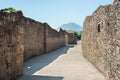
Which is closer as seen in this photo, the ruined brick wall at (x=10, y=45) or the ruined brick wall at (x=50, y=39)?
the ruined brick wall at (x=10, y=45)

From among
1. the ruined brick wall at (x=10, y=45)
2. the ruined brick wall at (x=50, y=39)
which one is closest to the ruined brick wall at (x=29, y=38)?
the ruined brick wall at (x=50, y=39)

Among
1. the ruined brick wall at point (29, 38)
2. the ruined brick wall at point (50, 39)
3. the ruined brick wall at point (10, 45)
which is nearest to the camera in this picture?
the ruined brick wall at point (10, 45)

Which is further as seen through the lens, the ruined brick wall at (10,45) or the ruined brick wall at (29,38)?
the ruined brick wall at (29,38)

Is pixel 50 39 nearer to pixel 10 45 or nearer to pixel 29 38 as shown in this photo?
pixel 29 38

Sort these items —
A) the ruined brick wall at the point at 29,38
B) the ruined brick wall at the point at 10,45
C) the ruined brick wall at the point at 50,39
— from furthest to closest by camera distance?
1. the ruined brick wall at the point at 50,39
2. the ruined brick wall at the point at 29,38
3. the ruined brick wall at the point at 10,45

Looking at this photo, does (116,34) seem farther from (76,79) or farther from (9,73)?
(9,73)

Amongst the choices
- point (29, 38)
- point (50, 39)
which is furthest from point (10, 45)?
point (50, 39)

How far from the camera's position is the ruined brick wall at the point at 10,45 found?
6.45 meters

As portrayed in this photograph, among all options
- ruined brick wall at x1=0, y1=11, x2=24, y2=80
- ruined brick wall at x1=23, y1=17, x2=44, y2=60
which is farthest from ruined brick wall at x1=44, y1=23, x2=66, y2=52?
ruined brick wall at x1=0, y1=11, x2=24, y2=80

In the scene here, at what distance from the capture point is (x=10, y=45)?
6.91m

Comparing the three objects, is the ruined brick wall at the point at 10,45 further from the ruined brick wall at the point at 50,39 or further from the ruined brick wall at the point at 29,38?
the ruined brick wall at the point at 50,39

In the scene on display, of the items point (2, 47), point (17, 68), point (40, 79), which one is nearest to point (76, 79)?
point (40, 79)

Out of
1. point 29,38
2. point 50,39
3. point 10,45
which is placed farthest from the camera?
point 50,39

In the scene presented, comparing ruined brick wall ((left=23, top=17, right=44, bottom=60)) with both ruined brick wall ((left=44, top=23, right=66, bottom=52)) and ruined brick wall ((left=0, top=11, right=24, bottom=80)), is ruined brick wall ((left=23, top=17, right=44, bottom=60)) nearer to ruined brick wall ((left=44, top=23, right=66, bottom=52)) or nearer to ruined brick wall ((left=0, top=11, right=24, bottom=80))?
ruined brick wall ((left=44, top=23, right=66, bottom=52))
